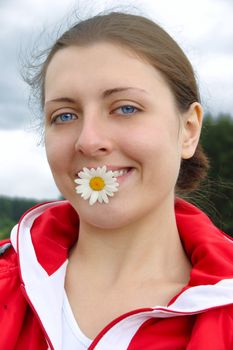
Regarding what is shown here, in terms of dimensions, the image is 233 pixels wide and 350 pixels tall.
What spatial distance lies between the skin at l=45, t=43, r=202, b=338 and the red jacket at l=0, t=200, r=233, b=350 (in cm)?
13

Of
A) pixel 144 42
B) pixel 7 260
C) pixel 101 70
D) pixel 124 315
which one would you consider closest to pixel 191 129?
pixel 144 42

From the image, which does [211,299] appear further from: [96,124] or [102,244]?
[96,124]

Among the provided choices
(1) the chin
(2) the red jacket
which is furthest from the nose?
(2) the red jacket

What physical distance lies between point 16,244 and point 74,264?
1.13ft

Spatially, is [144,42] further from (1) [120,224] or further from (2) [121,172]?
(1) [120,224]

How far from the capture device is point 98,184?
274cm

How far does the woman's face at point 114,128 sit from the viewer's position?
8.84ft

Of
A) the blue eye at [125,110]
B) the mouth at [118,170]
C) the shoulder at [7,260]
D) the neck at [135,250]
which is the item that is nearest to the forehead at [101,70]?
the blue eye at [125,110]

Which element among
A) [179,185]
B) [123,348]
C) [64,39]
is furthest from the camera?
[179,185]

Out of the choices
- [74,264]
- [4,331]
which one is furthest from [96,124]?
[4,331]

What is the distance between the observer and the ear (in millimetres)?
3125

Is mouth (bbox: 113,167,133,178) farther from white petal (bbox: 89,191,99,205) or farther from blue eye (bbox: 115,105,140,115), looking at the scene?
blue eye (bbox: 115,105,140,115)

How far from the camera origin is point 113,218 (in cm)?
277

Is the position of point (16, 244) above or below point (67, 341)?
above
